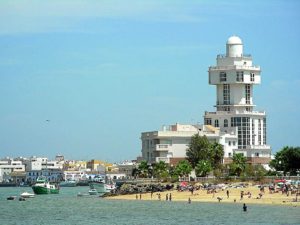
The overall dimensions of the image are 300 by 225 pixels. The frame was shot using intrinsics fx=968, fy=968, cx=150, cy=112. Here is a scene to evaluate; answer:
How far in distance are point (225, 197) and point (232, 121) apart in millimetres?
41639

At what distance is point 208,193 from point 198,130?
111ft

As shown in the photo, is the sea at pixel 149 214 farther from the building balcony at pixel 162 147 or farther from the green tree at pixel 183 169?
the building balcony at pixel 162 147

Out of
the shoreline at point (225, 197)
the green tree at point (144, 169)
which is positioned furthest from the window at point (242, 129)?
the shoreline at point (225, 197)

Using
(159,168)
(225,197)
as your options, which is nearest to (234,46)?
(159,168)

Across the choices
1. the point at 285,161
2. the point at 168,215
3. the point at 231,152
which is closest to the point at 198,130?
the point at 231,152

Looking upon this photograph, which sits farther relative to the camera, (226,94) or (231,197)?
(226,94)

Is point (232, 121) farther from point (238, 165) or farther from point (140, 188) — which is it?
point (140, 188)

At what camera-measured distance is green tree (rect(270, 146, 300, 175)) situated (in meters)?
131

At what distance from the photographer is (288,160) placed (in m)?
→ 132

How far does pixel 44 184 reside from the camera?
15312cm

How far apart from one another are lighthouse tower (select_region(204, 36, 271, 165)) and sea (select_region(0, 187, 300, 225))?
40781 mm

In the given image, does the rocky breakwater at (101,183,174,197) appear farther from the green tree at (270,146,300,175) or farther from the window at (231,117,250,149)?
the window at (231,117,250,149)

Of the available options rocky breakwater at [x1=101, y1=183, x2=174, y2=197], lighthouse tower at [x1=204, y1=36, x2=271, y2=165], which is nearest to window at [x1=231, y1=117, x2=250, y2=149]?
lighthouse tower at [x1=204, y1=36, x2=271, y2=165]

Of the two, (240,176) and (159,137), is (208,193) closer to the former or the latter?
(240,176)
